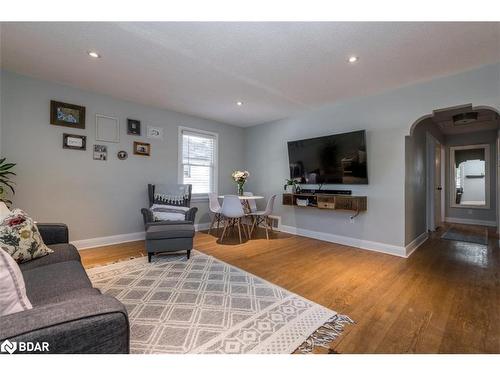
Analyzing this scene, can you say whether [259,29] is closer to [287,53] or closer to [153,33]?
[287,53]

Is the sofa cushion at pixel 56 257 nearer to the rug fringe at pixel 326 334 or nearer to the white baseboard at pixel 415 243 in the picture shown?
the rug fringe at pixel 326 334

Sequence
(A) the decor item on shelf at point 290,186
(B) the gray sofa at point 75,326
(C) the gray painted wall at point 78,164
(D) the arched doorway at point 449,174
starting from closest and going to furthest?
(B) the gray sofa at point 75,326, (C) the gray painted wall at point 78,164, (D) the arched doorway at point 449,174, (A) the decor item on shelf at point 290,186

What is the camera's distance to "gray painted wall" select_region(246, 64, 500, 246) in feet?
9.02

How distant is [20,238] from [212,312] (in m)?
1.48

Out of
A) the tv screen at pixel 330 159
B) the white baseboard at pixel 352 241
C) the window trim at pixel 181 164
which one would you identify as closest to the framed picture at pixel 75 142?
the window trim at pixel 181 164

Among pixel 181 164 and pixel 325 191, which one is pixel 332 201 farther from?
pixel 181 164

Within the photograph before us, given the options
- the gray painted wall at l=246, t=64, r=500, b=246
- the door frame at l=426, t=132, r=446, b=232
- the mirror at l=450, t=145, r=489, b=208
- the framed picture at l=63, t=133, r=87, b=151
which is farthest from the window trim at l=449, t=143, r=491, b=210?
the framed picture at l=63, t=133, r=87, b=151

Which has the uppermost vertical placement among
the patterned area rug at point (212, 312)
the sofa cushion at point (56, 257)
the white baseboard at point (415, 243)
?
the sofa cushion at point (56, 257)

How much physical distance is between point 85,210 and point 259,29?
11.3 feet

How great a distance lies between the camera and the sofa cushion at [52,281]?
3.99ft

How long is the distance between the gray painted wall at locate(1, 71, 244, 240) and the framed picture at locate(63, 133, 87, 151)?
0.06 m

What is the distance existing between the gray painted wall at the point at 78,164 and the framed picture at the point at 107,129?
0.21 ft

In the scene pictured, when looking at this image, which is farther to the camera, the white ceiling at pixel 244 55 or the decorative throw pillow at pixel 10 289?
the white ceiling at pixel 244 55

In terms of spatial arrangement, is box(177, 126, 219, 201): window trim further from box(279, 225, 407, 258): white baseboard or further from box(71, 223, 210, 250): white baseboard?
box(279, 225, 407, 258): white baseboard
